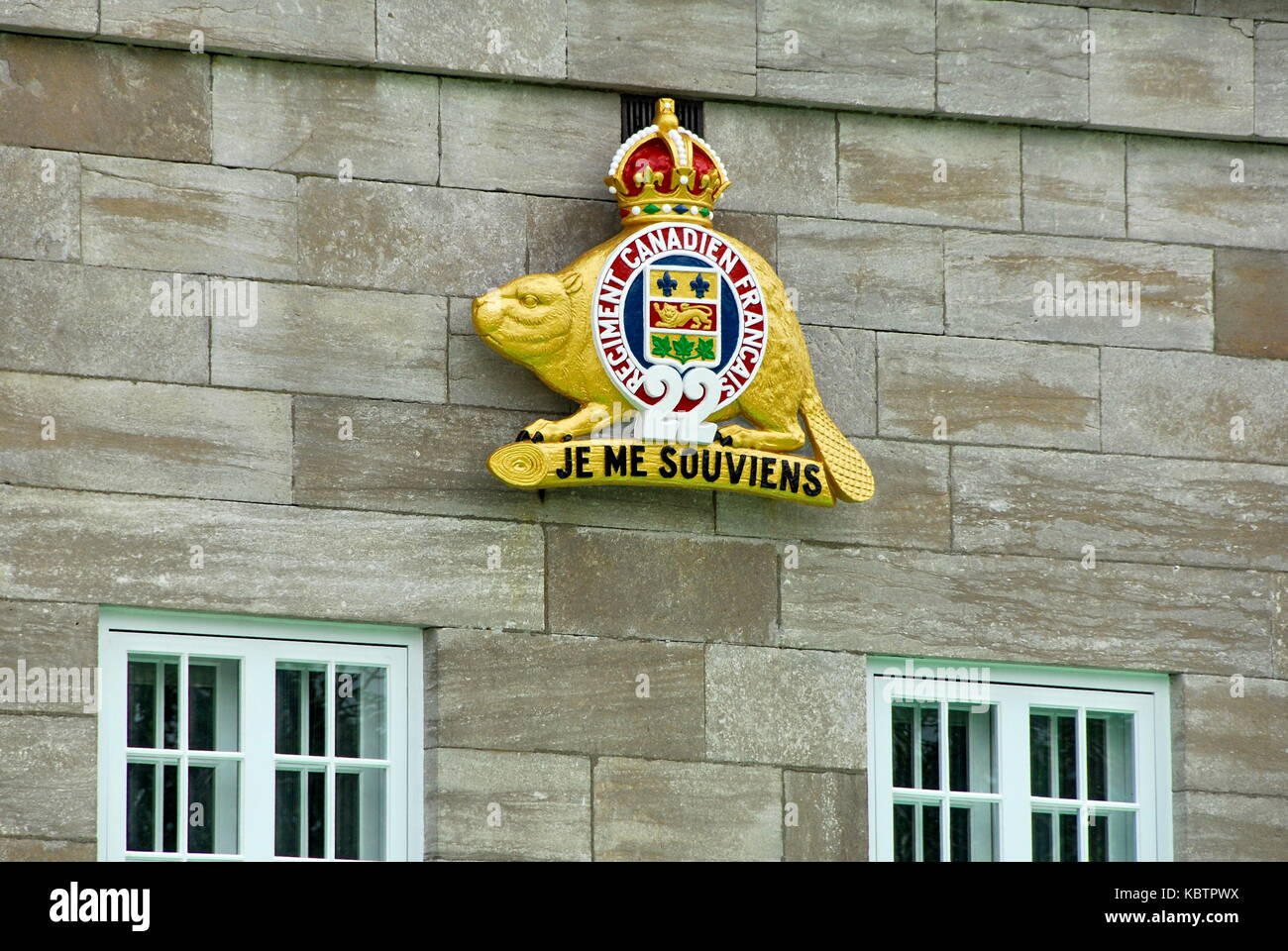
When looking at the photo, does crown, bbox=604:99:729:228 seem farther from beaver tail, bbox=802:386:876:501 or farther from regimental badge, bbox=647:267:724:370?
beaver tail, bbox=802:386:876:501

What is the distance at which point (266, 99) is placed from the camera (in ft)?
55.9

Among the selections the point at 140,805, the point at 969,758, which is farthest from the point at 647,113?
the point at 140,805

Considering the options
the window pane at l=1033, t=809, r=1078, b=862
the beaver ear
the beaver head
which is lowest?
the window pane at l=1033, t=809, r=1078, b=862

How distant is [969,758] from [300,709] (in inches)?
149

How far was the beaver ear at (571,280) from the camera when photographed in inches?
671

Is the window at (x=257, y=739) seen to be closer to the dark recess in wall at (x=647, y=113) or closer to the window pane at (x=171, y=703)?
the window pane at (x=171, y=703)

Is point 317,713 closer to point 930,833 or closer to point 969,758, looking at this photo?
point 930,833

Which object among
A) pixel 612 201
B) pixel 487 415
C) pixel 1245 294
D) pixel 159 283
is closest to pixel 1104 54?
pixel 1245 294

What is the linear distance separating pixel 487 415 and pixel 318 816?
2351 millimetres

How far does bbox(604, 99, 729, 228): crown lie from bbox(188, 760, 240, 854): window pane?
372cm

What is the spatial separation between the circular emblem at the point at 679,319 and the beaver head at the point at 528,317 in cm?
18

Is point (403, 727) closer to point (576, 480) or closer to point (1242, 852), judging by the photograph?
point (576, 480)

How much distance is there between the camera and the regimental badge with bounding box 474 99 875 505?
16938 millimetres

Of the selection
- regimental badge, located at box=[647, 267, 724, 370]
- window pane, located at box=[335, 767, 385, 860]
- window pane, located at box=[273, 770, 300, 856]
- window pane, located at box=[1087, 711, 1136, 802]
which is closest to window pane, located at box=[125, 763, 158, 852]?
window pane, located at box=[273, 770, 300, 856]
